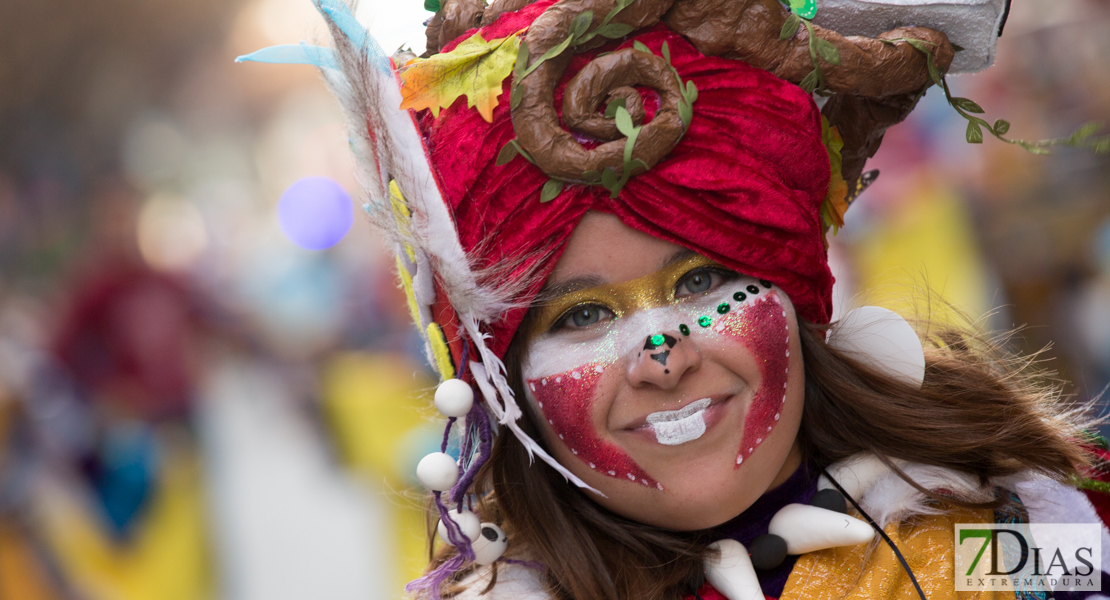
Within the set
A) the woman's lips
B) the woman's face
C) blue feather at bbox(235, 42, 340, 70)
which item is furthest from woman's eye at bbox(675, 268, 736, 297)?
blue feather at bbox(235, 42, 340, 70)

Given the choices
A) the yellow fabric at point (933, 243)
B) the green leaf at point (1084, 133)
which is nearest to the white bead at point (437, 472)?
the green leaf at point (1084, 133)

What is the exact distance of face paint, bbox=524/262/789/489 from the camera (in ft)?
5.55

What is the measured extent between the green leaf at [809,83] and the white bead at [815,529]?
813 mm

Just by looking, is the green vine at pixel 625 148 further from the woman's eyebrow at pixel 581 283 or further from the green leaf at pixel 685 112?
the woman's eyebrow at pixel 581 283

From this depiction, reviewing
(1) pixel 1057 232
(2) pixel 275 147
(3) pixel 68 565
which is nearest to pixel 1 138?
(2) pixel 275 147

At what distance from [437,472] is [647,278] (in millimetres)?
537

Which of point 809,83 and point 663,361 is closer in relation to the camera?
point 663,361

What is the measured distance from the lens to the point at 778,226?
67.2 inches

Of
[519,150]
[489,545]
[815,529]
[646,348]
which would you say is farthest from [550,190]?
[815,529]

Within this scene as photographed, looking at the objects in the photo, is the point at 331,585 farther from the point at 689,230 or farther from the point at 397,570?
the point at 689,230

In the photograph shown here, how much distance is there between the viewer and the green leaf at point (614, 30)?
5.45ft

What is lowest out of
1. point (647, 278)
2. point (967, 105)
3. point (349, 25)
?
point (647, 278)

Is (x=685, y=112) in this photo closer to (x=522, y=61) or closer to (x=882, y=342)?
(x=522, y=61)

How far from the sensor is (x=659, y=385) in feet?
5.44
